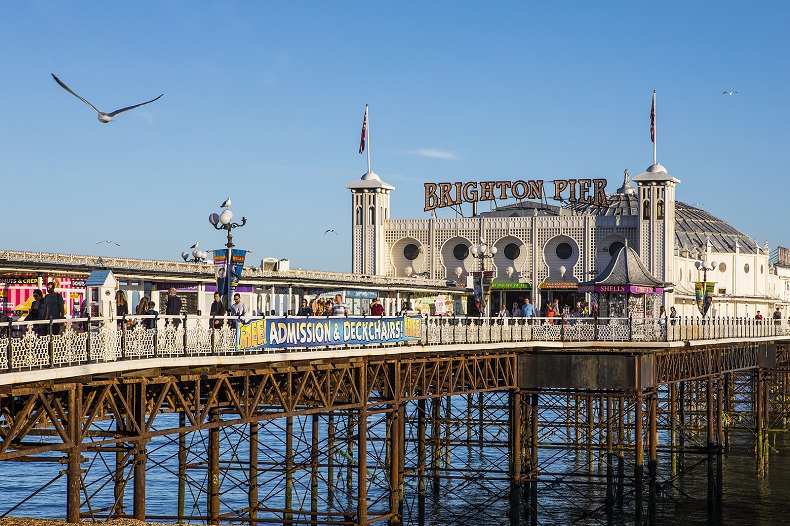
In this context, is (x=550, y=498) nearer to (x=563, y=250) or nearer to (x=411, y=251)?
(x=563, y=250)

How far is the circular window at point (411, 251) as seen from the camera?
8462 cm

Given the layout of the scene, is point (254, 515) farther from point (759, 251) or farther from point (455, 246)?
point (759, 251)

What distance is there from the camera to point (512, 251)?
272 ft

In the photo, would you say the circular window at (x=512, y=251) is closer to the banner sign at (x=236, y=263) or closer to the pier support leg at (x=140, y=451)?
the banner sign at (x=236, y=263)

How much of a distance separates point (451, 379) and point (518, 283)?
43754 mm

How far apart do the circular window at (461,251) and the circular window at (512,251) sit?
8.59ft

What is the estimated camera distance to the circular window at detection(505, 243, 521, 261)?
82.9 metres

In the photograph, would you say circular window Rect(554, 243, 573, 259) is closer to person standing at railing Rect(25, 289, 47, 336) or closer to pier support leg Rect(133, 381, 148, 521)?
pier support leg Rect(133, 381, 148, 521)

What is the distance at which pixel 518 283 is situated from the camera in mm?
82125

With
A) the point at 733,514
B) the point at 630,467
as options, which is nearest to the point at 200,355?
the point at 733,514

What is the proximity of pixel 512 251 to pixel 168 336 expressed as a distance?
58.5m

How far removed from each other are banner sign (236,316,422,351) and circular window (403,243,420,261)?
47715 millimetres

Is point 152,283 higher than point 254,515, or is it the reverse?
point 152,283

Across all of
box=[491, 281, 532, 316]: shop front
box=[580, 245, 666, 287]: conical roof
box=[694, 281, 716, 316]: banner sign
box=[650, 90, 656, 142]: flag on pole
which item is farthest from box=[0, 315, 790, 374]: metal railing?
box=[491, 281, 532, 316]: shop front
